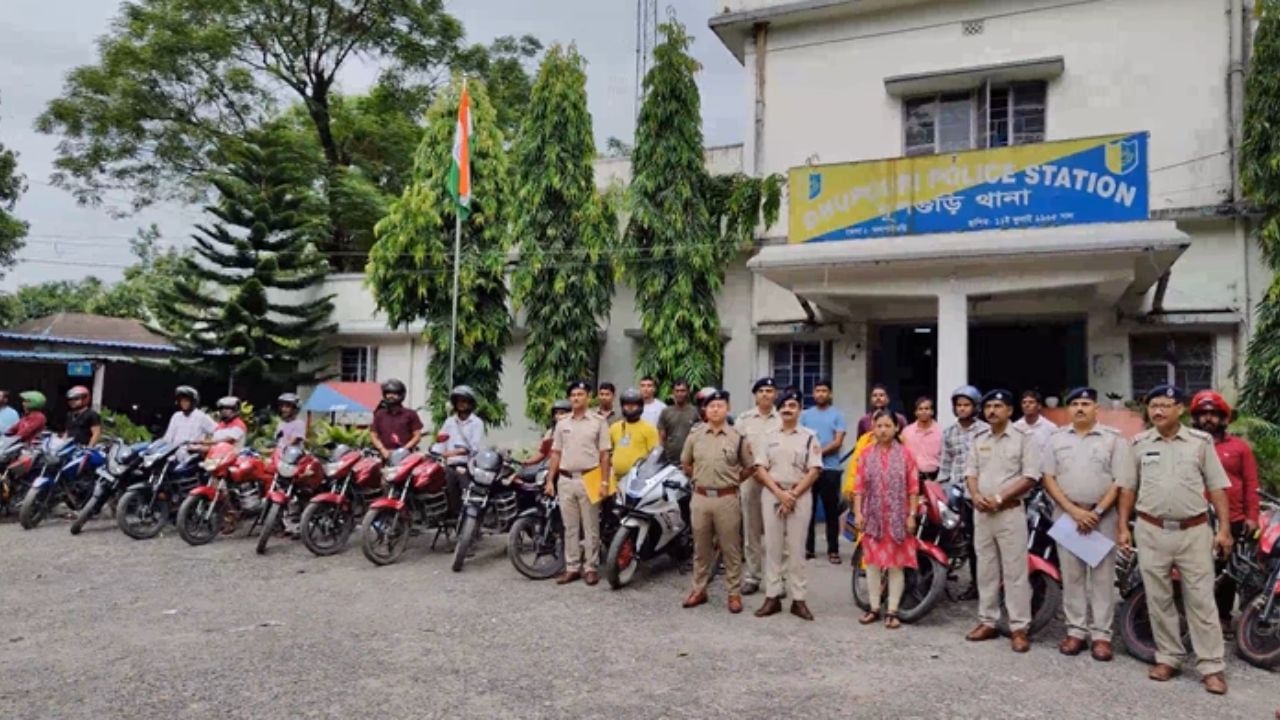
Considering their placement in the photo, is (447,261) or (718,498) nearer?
(718,498)

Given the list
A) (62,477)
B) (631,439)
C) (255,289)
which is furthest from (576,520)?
(255,289)

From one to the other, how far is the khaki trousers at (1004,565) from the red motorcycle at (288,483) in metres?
5.58

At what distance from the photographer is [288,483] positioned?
7.62 metres

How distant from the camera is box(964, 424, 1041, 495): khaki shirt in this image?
5.06 meters

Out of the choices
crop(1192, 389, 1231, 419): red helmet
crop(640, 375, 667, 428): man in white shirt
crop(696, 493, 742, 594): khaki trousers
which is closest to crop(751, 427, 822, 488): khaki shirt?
crop(696, 493, 742, 594): khaki trousers

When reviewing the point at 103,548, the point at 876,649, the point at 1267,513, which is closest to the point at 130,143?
the point at 103,548

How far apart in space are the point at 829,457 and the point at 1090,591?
117 inches

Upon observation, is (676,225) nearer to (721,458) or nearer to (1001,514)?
(721,458)

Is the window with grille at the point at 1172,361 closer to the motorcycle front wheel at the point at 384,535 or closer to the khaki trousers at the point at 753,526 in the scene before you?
the khaki trousers at the point at 753,526

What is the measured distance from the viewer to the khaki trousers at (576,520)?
21.2ft

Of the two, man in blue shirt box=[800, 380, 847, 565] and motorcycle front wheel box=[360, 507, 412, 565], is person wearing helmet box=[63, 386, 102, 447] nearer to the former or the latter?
motorcycle front wheel box=[360, 507, 412, 565]

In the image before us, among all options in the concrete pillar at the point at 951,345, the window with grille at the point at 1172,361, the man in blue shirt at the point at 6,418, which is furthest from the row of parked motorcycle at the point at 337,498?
the window with grille at the point at 1172,361

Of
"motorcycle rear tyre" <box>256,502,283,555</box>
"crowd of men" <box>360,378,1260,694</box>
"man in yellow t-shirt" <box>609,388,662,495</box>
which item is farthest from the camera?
"motorcycle rear tyre" <box>256,502,283,555</box>

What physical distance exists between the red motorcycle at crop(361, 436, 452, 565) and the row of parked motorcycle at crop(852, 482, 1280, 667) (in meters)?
3.56
